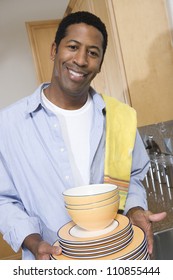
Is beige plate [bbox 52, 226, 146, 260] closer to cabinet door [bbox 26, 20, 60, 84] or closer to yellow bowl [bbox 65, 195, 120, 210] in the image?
yellow bowl [bbox 65, 195, 120, 210]

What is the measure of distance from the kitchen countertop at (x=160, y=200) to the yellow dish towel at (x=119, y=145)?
0.40 m

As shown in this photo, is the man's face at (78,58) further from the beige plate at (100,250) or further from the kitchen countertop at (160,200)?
the kitchen countertop at (160,200)

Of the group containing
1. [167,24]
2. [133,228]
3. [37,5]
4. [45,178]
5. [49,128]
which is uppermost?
[37,5]

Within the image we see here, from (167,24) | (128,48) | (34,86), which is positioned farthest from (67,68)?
(34,86)

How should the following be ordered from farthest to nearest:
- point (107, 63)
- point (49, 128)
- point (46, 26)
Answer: point (46, 26)
point (107, 63)
point (49, 128)

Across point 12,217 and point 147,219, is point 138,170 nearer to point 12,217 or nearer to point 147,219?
point 147,219

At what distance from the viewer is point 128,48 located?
1620mm

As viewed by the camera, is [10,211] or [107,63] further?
[107,63]

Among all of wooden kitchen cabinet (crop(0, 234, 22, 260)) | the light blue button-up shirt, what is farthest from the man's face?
wooden kitchen cabinet (crop(0, 234, 22, 260))

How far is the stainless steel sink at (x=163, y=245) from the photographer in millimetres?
1269

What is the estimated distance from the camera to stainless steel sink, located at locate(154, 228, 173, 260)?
127cm

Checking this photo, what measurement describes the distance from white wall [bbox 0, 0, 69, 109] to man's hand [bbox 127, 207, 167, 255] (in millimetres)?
2407

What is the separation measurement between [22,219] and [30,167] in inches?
6.2

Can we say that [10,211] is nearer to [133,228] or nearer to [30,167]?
[30,167]
